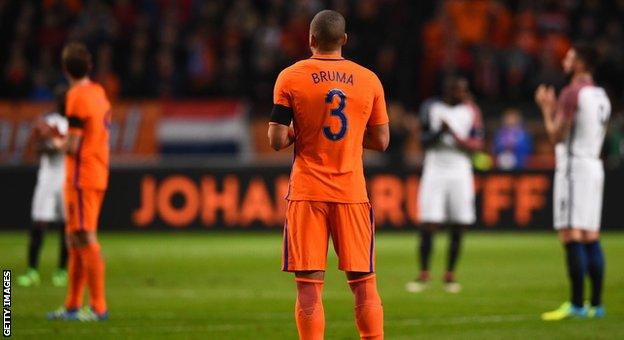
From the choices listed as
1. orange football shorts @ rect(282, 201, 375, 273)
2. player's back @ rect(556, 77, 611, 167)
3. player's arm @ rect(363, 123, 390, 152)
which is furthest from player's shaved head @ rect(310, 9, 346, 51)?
player's back @ rect(556, 77, 611, 167)

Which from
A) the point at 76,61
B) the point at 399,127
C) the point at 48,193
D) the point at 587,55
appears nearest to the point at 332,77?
the point at 76,61

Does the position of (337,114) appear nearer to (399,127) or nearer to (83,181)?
(83,181)

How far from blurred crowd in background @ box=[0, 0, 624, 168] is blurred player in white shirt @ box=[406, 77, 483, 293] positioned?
9.00 metres

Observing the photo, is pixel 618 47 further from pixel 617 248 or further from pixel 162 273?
pixel 162 273

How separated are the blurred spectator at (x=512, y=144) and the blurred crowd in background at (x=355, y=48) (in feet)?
0.09

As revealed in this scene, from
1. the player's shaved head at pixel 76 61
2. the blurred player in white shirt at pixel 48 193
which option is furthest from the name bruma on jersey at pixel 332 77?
the blurred player in white shirt at pixel 48 193

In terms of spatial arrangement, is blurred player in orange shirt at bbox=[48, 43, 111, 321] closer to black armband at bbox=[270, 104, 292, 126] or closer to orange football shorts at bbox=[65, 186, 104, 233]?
orange football shorts at bbox=[65, 186, 104, 233]

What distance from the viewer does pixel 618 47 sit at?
25.6 metres

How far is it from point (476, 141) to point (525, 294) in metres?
1.98

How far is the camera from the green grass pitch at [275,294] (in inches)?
429

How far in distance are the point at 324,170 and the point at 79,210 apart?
3.73 meters

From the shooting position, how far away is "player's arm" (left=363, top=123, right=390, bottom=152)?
8445 millimetres

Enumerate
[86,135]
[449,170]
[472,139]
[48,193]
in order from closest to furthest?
1. [86,135]
2. [472,139]
3. [449,170]
4. [48,193]

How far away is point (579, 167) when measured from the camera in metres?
11.9
